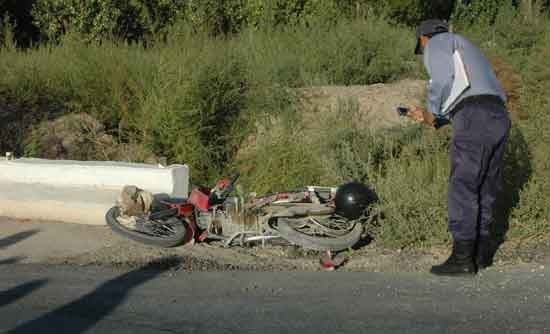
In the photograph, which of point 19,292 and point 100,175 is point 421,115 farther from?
point 19,292

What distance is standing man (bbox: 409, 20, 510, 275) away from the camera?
23.0ft

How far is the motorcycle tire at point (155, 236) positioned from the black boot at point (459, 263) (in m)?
2.30

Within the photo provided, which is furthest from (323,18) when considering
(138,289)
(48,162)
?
(138,289)

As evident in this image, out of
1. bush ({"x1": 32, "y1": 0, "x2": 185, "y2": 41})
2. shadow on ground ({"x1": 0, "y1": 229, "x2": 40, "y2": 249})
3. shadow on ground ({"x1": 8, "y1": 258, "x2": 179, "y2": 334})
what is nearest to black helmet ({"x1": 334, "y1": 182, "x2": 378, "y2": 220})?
shadow on ground ({"x1": 8, "y1": 258, "x2": 179, "y2": 334})

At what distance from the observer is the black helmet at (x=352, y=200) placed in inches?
314

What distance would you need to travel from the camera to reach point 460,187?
7.12 metres

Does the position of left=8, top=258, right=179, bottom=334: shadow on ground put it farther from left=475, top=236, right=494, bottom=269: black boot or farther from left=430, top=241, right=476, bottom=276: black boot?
left=475, top=236, right=494, bottom=269: black boot

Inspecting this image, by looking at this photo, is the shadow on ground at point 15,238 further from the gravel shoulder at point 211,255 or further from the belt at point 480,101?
the belt at point 480,101

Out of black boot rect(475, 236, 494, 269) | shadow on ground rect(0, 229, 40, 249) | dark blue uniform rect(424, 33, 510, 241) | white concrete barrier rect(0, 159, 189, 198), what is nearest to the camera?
dark blue uniform rect(424, 33, 510, 241)

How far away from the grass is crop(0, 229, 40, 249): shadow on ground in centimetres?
214

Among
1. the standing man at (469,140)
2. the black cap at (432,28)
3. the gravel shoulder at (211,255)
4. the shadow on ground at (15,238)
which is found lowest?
the shadow on ground at (15,238)

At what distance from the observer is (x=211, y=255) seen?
792 centimetres

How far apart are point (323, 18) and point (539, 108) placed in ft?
17.9

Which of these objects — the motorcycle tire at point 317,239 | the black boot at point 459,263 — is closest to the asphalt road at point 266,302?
the black boot at point 459,263
